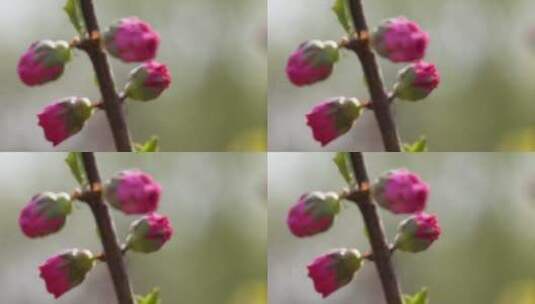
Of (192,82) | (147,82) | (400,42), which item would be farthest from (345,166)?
(192,82)

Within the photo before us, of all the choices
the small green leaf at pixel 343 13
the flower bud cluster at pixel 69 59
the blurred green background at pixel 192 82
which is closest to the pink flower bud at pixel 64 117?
the flower bud cluster at pixel 69 59

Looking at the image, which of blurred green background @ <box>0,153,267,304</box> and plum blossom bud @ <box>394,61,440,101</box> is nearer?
plum blossom bud @ <box>394,61,440,101</box>

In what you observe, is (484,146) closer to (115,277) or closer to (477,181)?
(477,181)

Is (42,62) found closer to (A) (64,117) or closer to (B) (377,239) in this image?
(A) (64,117)

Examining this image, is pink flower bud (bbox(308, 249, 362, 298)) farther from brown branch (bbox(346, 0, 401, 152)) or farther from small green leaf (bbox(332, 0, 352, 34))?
small green leaf (bbox(332, 0, 352, 34))

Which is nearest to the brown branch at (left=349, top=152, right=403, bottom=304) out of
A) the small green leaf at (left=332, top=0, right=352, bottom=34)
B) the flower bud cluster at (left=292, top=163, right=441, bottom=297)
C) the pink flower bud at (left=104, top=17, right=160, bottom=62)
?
the flower bud cluster at (left=292, top=163, right=441, bottom=297)

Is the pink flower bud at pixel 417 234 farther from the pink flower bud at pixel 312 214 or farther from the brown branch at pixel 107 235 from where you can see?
the brown branch at pixel 107 235

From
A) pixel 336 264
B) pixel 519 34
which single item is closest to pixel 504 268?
pixel 519 34
